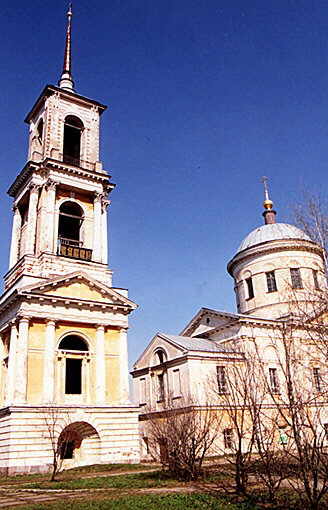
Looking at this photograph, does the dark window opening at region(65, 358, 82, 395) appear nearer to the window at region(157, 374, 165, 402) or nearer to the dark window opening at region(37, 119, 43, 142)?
the window at region(157, 374, 165, 402)

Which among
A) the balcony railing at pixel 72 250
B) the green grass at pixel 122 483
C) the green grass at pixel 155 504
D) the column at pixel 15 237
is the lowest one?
the green grass at pixel 155 504

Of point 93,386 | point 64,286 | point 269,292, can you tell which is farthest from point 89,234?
point 269,292

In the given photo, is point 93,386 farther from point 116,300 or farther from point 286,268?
point 286,268

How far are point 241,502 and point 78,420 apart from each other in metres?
16.2

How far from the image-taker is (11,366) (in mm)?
25562

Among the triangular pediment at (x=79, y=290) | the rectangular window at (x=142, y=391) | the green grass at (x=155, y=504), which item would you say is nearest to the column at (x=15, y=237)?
the triangular pediment at (x=79, y=290)

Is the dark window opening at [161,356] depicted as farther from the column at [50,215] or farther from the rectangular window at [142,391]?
the column at [50,215]

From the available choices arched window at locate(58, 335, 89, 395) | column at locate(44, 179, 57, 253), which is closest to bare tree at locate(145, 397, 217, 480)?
arched window at locate(58, 335, 89, 395)

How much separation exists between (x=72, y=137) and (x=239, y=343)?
1952 centimetres

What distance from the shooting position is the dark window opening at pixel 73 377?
27.1 metres

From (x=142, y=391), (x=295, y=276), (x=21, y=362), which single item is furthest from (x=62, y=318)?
(x=295, y=276)

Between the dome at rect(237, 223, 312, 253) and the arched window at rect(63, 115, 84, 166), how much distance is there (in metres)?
16.8

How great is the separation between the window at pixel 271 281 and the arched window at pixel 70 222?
54.4 ft

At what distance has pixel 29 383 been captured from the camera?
2484 cm
